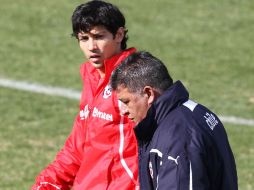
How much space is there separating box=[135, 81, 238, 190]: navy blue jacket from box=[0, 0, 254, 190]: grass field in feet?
18.0

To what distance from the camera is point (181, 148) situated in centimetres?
572

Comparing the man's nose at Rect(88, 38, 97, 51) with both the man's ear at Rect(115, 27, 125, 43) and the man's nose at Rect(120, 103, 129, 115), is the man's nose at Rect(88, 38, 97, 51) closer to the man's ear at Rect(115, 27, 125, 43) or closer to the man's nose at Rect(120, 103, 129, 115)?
the man's ear at Rect(115, 27, 125, 43)

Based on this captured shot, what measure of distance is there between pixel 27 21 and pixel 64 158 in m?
11.4

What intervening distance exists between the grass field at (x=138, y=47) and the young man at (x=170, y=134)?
17.9ft

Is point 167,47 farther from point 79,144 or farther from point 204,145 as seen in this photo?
point 204,145

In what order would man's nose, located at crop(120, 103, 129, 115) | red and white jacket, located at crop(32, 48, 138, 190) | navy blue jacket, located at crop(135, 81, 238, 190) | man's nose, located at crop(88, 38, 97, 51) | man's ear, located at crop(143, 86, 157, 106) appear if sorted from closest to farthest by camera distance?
navy blue jacket, located at crop(135, 81, 238, 190) < man's ear, located at crop(143, 86, 157, 106) < man's nose, located at crop(120, 103, 129, 115) < red and white jacket, located at crop(32, 48, 138, 190) < man's nose, located at crop(88, 38, 97, 51)

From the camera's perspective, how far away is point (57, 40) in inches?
711

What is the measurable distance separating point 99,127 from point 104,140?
0.10 metres

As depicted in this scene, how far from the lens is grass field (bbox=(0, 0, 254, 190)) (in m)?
12.9

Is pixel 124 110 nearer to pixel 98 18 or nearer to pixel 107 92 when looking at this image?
pixel 107 92

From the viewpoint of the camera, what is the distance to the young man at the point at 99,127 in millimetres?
7168

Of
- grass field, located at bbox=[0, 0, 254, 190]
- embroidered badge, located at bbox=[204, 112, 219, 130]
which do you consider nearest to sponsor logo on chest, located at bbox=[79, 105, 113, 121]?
embroidered badge, located at bbox=[204, 112, 219, 130]

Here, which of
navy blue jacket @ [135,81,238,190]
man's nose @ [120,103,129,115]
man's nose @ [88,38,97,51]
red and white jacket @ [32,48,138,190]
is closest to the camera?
navy blue jacket @ [135,81,238,190]

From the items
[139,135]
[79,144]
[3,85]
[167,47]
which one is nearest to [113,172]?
Answer: [79,144]
